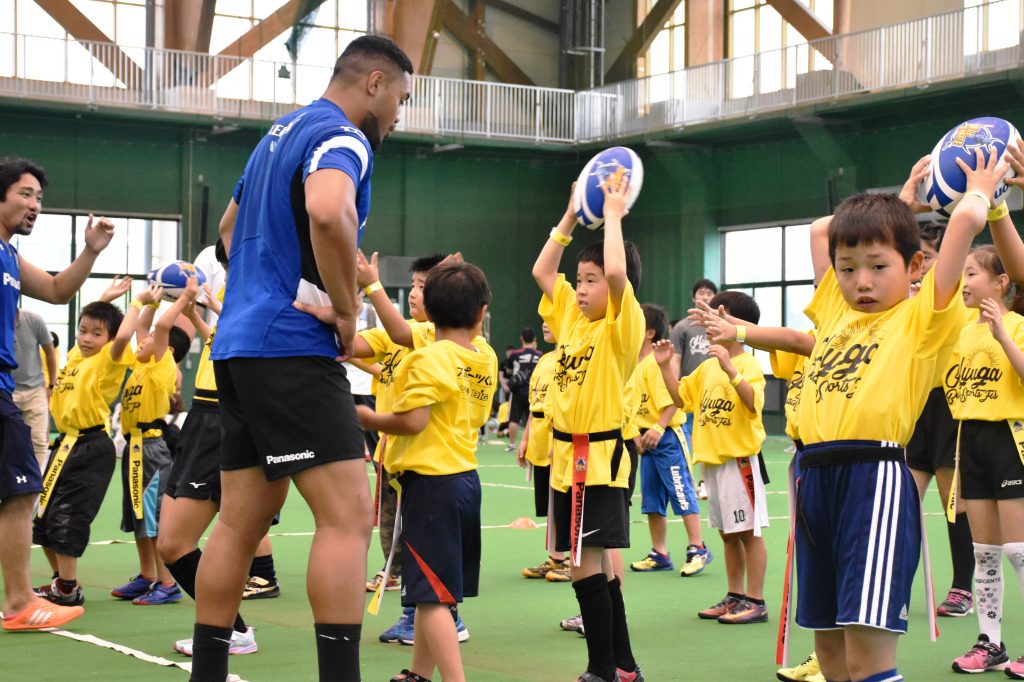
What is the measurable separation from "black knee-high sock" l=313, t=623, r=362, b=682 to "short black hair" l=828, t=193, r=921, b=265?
5.82 ft

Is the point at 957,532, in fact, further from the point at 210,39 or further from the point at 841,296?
the point at 210,39

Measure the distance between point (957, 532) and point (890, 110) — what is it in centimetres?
1643

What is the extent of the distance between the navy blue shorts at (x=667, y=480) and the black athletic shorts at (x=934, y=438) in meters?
1.96

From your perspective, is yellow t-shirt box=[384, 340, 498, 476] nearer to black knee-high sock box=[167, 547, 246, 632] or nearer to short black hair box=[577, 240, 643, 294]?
short black hair box=[577, 240, 643, 294]

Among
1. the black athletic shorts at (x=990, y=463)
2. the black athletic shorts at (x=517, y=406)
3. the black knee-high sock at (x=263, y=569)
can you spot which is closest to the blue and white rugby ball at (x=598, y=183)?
the black athletic shorts at (x=990, y=463)

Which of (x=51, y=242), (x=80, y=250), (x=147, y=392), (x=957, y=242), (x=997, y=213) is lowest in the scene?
(x=147, y=392)

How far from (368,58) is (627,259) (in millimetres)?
1897

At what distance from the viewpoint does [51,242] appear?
75.5 ft

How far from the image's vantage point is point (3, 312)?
5945 mm

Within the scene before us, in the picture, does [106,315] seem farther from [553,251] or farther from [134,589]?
[553,251]

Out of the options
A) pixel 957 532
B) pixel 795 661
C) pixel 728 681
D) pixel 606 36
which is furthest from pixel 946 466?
pixel 606 36

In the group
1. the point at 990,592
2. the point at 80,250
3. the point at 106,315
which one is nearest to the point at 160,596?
the point at 106,315

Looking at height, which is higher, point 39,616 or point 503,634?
point 39,616

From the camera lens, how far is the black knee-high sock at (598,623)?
16.4 ft
